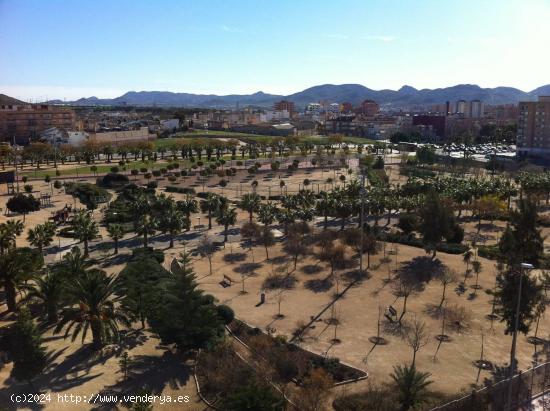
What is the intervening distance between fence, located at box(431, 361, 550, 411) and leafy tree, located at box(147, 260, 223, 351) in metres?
10.8

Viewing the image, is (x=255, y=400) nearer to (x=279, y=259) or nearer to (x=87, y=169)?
(x=279, y=259)

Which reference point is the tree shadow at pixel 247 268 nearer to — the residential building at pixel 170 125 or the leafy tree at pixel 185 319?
the leafy tree at pixel 185 319

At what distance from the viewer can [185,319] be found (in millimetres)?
23469

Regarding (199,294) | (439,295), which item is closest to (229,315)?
(199,294)

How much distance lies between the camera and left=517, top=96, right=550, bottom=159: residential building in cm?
10825

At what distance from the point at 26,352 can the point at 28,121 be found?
135 metres

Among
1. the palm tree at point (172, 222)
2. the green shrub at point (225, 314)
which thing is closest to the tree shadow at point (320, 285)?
the green shrub at point (225, 314)

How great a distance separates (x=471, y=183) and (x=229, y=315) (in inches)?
1686

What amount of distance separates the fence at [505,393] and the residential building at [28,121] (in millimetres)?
137043

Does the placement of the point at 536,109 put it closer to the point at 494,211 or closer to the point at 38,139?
the point at 494,211

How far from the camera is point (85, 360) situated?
23594 millimetres

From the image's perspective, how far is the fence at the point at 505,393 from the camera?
18438 millimetres

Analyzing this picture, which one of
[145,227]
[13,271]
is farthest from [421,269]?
[13,271]

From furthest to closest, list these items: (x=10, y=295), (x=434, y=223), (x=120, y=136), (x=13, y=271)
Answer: (x=120, y=136) < (x=434, y=223) < (x=10, y=295) < (x=13, y=271)
